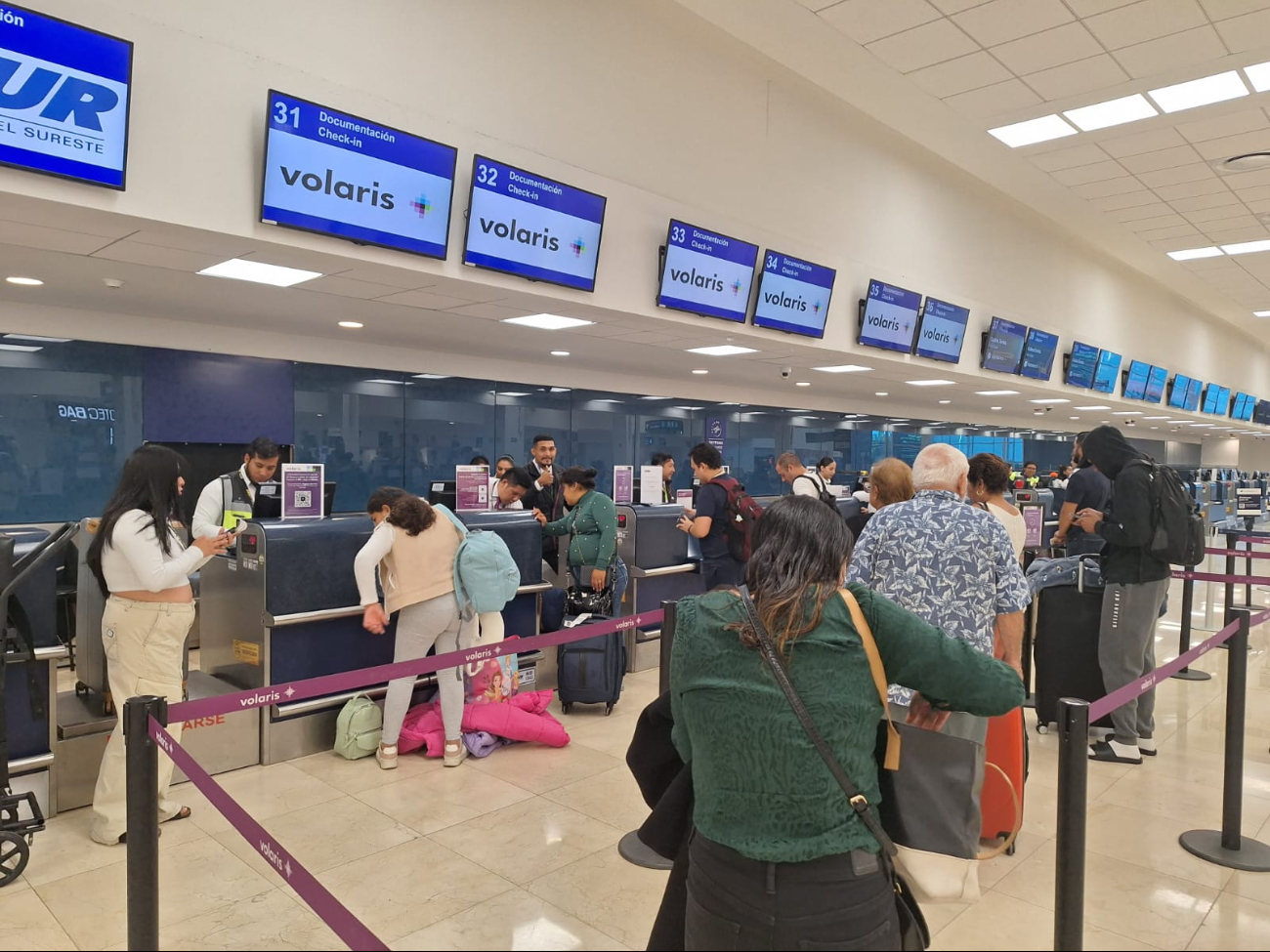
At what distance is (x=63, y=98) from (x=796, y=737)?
3657 mm

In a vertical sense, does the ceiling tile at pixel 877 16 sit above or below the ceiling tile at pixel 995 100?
below

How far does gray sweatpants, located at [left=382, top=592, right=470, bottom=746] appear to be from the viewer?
14.1 ft

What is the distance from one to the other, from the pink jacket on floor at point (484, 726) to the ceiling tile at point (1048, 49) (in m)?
5.36

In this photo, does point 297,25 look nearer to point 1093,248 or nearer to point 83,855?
point 83,855

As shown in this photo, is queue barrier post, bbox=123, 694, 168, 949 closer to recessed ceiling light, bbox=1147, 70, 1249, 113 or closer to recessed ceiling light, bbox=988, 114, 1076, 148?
recessed ceiling light, bbox=1147, 70, 1249, 113

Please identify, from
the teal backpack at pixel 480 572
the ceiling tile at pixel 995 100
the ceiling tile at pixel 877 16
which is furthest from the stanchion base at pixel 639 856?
the ceiling tile at pixel 995 100

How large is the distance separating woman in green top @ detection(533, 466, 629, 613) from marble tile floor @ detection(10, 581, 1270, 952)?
1512 millimetres

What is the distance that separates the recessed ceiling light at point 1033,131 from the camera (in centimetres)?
717

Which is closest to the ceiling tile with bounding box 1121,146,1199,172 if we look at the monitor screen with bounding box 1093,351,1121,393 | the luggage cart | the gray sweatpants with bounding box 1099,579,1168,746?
the monitor screen with bounding box 1093,351,1121,393

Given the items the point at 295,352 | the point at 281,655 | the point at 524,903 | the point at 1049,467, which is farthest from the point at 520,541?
the point at 1049,467

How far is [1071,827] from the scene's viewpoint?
77.3 inches

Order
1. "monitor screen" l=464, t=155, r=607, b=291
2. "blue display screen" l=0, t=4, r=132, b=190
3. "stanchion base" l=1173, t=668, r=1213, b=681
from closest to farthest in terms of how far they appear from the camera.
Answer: "blue display screen" l=0, t=4, r=132, b=190 < "monitor screen" l=464, t=155, r=607, b=291 < "stanchion base" l=1173, t=668, r=1213, b=681

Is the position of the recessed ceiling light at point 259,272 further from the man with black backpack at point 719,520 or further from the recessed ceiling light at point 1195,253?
the recessed ceiling light at point 1195,253

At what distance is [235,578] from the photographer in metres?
4.58
